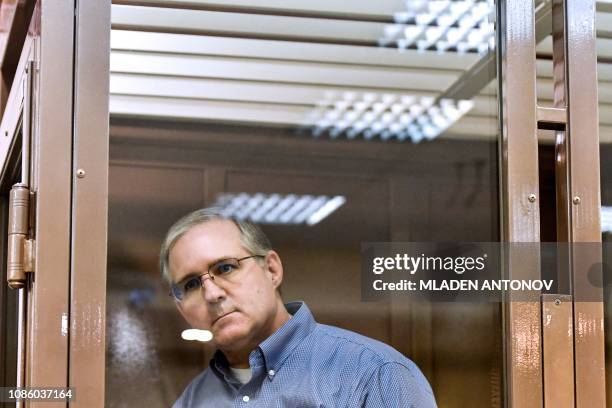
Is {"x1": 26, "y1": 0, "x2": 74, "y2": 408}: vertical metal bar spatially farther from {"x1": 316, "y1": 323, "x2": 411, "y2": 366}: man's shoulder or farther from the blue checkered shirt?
{"x1": 316, "y1": 323, "x2": 411, "y2": 366}: man's shoulder

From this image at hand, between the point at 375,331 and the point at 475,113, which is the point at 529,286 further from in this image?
the point at 475,113

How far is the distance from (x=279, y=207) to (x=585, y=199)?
0.48 m

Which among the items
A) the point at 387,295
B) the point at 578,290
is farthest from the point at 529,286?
the point at 387,295

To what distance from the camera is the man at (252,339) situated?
121 cm

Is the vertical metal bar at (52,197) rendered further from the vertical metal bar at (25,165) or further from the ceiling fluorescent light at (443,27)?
the ceiling fluorescent light at (443,27)

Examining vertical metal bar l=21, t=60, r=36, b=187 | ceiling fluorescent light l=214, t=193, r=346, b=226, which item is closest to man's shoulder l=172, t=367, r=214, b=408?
ceiling fluorescent light l=214, t=193, r=346, b=226

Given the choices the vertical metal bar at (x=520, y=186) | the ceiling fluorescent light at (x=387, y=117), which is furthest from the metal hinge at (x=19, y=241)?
the vertical metal bar at (x=520, y=186)

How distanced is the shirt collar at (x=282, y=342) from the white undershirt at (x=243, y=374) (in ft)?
0.04

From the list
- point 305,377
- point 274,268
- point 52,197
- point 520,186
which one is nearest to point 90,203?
point 52,197

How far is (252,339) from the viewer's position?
123cm

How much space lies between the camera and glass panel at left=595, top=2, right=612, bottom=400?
1.40 meters

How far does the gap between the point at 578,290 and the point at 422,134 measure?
432mm

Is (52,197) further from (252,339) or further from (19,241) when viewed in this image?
(252,339)

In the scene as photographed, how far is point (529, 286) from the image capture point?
1.34 m
